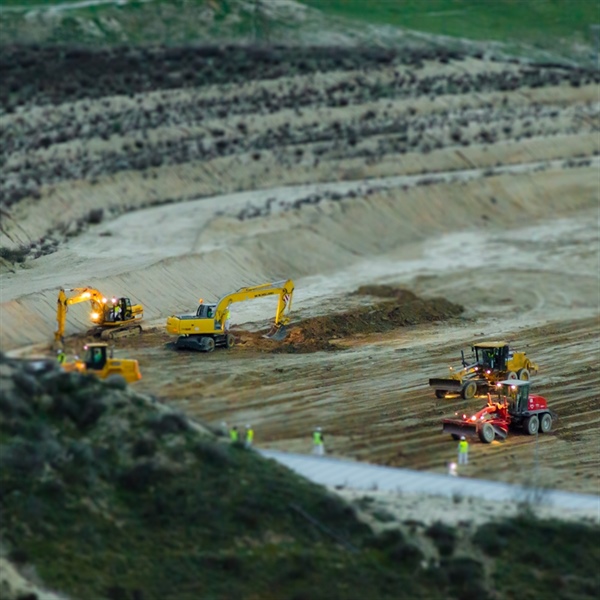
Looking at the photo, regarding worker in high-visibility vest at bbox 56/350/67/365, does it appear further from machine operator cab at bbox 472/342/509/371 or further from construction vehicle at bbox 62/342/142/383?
machine operator cab at bbox 472/342/509/371

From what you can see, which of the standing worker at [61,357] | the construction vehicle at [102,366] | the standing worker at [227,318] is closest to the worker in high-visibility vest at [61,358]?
the standing worker at [61,357]

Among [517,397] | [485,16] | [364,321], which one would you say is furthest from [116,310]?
[485,16]

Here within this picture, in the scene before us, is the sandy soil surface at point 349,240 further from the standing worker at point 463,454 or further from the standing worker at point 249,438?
the standing worker at point 249,438

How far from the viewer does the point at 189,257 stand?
58562 mm

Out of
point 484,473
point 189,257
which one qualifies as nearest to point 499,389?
point 484,473

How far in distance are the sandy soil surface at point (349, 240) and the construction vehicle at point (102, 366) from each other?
1113mm

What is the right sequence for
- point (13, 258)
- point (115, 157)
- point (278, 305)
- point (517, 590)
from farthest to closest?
point (115, 157) < point (13, 258) < point (278, 305) < point (517, 590)

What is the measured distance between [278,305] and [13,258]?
9.14m

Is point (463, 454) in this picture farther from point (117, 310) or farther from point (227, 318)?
point (117, 310)

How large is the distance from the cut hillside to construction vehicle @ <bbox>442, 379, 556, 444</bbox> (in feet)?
25.7

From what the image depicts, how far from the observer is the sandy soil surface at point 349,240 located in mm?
44250

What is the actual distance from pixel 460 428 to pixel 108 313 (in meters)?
11.3

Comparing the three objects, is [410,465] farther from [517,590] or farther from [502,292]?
[502,292]

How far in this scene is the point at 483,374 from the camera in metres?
47.1
